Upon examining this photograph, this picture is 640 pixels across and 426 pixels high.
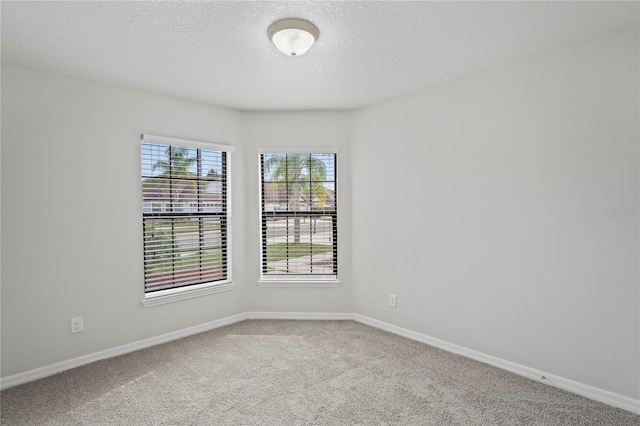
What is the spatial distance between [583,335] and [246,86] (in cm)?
326

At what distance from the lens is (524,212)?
274 cm

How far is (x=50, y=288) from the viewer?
2832mm

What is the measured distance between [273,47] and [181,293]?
249cm

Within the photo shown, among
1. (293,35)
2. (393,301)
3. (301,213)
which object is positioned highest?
(293,35)

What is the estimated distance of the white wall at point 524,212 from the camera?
2.33 m

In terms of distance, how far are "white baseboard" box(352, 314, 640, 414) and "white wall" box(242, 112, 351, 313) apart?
0.80 metres

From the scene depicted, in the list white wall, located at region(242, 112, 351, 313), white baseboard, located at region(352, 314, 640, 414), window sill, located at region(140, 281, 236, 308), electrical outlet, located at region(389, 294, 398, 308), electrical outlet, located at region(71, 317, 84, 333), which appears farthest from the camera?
white wall, located at region(242, 112, 351, 313)

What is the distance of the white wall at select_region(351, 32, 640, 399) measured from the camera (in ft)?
7.66

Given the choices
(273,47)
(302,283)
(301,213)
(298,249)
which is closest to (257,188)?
(301,213)

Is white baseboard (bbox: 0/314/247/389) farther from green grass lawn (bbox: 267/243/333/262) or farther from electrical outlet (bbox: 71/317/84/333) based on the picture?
green grass lawn (bbox: 267/243/333/262)

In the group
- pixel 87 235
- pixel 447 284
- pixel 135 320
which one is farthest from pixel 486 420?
pixel 87 235

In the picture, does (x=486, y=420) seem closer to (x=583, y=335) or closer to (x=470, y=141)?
(x=583, y=335)

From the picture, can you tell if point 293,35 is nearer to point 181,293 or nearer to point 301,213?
point 301,213

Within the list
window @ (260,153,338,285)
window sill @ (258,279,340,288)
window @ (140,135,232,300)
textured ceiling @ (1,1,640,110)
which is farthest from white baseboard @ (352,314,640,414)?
textured ceiling @ (1,1,640,110)
